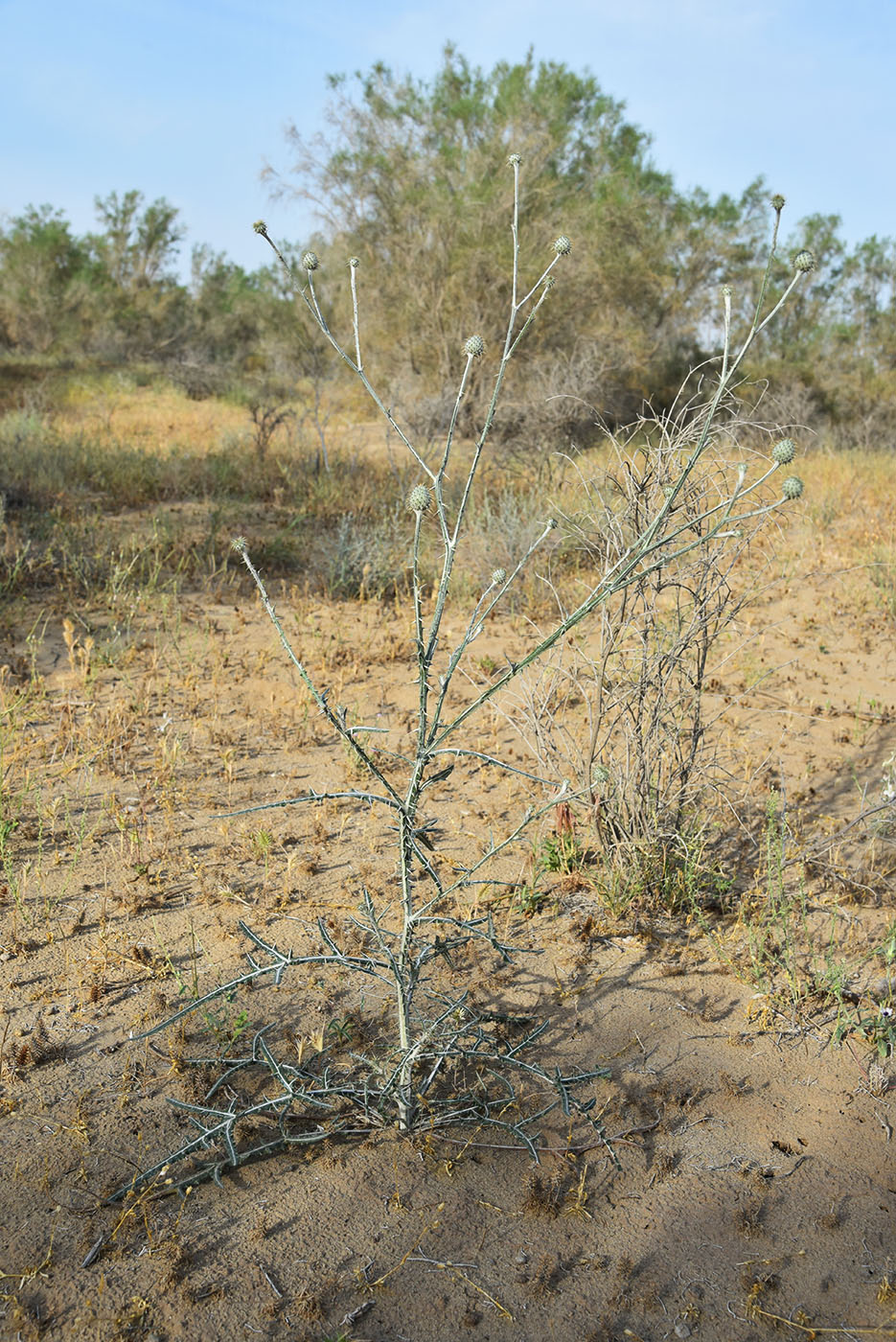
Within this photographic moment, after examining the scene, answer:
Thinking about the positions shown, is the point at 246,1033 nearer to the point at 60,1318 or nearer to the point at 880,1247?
the point at 60,1318

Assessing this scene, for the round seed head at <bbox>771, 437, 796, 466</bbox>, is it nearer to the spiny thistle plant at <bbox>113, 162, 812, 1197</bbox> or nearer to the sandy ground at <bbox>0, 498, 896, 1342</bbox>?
the spiny thistle plant at <bbox>113, 162, 812, 1197</bbox>

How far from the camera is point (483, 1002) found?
2.69 meters

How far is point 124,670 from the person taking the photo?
508cm

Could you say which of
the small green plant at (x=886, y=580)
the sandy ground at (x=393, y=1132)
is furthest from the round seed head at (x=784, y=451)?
the small green plant at (x=886, y=580)

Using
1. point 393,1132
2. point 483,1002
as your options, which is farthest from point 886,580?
point 393,1132

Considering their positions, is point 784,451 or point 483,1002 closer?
point 784,451

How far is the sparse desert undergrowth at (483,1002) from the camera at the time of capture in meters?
1.90

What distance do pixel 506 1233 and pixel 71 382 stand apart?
679 inches

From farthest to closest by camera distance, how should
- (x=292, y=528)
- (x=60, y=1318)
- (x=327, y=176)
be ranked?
(x=327, y=176)
(x=292, y=528)
(x=60, y=1318)

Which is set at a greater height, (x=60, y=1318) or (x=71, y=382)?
(x=71, y=382)

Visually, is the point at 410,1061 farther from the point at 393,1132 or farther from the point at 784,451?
the point at 784,451

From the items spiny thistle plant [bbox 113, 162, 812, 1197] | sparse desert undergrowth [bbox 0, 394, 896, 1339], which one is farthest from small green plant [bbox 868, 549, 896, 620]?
spiny thistle plant [bbox 113, 162, 812, 1197]

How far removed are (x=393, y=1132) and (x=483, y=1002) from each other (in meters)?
0.51

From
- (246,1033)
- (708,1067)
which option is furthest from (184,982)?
(708,1067)
